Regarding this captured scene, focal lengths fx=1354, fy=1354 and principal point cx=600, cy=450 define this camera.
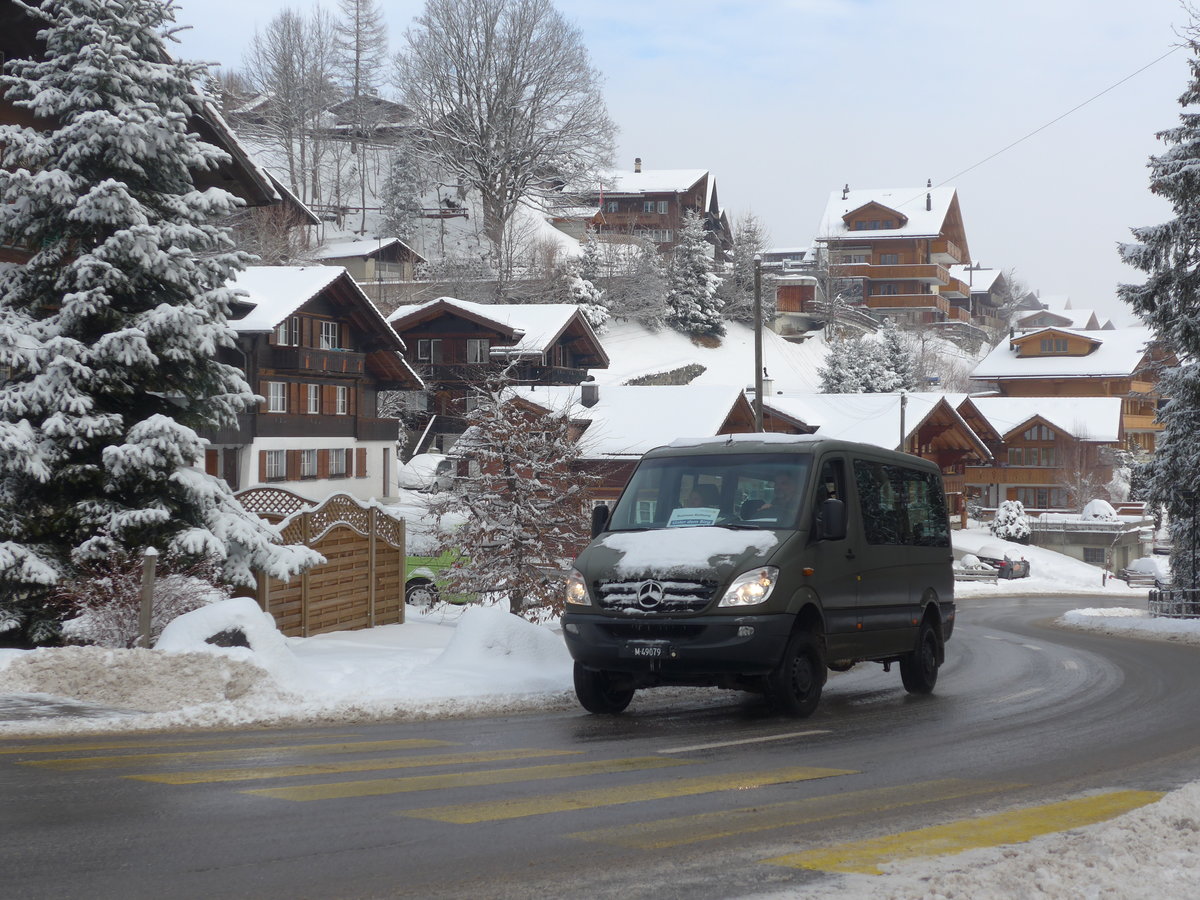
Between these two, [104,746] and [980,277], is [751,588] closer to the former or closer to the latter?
[104,746]

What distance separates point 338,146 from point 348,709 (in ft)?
310

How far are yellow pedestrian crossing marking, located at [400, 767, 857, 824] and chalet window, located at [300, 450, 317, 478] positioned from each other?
43498mm

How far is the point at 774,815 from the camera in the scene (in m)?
7.55

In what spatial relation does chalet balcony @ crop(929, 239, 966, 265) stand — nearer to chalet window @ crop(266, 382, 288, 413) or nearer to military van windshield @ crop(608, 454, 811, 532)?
chalet window @ crop(266, 382, 288, 413)

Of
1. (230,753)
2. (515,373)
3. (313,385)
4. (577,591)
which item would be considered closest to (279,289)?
(313,385)

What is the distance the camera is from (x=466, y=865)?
6.23 metres

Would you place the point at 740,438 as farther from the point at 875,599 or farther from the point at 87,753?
the point at 87,753

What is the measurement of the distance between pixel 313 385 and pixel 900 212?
3135 inches

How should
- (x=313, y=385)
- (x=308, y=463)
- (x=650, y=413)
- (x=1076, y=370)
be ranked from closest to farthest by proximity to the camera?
(x=313, y=385) → (x=308, y=463) → (x=650, y=413) → (x=1076, y=370)

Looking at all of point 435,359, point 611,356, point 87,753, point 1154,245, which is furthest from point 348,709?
point 611,356

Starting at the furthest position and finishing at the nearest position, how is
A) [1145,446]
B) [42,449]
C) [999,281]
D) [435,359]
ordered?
[999,281] → [1145,446] → [435,359] → [42,449]

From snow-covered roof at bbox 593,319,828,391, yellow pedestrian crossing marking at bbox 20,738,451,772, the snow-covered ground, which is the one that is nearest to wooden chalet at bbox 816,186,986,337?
snow-covered roof at bbox 593,319,828,391

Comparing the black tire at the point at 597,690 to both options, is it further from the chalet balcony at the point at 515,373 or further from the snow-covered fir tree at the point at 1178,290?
the chalet balcony at the point at 515,373

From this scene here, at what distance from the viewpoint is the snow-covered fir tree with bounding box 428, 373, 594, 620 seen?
70.7 feet
